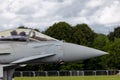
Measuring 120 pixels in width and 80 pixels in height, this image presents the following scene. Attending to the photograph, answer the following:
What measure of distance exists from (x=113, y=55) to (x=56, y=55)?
6862cm

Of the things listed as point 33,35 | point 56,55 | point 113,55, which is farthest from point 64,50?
A: point 113,55

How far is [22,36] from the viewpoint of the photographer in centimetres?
1561

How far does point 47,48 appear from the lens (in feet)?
49.2

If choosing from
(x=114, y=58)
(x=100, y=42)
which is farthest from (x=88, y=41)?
(x=114, y=58)

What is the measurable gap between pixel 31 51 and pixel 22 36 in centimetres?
83

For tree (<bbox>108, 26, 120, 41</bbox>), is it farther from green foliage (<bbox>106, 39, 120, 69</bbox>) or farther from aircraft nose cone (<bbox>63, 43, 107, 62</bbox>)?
aircraft nose cone (<bbox>63, 43, 107, 62</bbox>)

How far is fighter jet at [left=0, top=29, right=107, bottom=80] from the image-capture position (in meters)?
14.9

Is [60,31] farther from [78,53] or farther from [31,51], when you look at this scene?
[78,53]

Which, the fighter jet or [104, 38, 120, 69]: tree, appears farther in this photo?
[104, 38, 120, 69]: tree

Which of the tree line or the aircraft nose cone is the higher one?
the tree line

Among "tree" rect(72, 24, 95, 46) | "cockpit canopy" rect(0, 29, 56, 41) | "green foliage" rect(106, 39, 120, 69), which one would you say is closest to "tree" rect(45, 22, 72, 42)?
"tree" rect(72, 24, 95, 46)

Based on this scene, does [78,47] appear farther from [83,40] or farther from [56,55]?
[83,40]

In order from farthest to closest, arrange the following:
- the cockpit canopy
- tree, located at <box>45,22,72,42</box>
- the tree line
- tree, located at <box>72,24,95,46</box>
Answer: tree, located at <box>72,24,95,46</box> < tree, located at <box>45,22,72,42</box> < the tree line < the cockpit canopy

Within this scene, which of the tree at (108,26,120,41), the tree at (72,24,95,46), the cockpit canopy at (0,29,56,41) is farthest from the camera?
the tree at (108,26,120,41)
